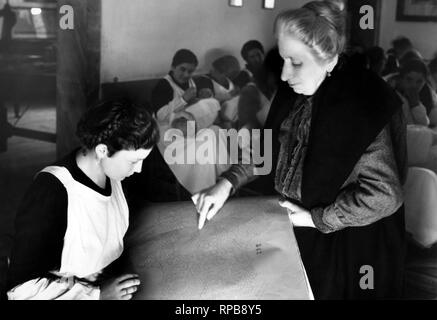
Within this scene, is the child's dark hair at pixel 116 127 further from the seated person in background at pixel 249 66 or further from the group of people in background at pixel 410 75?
the group of people in background at pixel 410 75

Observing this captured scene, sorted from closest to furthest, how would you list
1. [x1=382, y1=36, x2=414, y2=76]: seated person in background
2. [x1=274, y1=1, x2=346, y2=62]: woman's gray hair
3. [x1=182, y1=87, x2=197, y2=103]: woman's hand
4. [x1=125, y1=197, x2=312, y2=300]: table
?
[x1=274, y1=1, x2=346, y2=62]: woman's gray hair
[x1=125, y1=197, x2=312, y2=300]: table
[x1=182, y1=87, x2=197, y2=103]: woman's hand
[x1=382, y1=36, x2=414, y2=76]: seated person in background

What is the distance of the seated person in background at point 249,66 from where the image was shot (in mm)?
1908

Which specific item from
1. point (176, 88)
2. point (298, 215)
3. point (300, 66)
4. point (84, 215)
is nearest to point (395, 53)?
point (300, 66)

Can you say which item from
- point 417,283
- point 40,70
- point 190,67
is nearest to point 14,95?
point 40,70

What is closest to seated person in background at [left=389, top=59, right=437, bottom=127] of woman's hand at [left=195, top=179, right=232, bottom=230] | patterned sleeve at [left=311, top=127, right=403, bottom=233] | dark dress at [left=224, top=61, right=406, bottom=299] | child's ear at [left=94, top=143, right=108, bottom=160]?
dark dress at [left=224, top=61, right=406, bottom=299]

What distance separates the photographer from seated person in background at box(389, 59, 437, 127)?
1.98 meters

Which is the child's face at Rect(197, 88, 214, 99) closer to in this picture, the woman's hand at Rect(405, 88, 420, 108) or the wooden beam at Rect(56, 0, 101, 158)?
the wooden beam at Rect(56, 0, 101, 158)

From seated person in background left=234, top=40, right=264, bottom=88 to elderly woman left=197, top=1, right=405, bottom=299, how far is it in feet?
0.40

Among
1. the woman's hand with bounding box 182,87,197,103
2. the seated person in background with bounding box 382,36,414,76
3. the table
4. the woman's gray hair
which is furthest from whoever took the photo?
the seated person in background with bounding box 382,36,414,76

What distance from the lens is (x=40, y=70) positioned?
1829 millimetres

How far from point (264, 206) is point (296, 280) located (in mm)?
295

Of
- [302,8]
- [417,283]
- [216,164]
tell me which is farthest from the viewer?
[417,283]

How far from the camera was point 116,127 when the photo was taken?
168 cm

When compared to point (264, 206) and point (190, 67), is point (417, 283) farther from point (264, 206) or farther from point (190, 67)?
point (190, 67)
